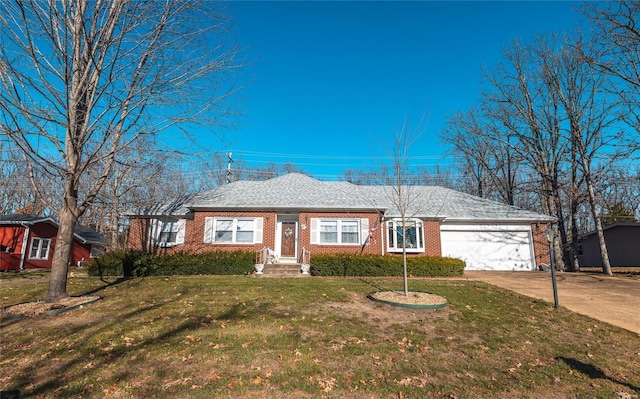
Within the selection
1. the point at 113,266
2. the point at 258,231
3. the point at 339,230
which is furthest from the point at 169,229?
the point at 339,230

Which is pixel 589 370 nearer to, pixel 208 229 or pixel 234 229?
pixel 234 229

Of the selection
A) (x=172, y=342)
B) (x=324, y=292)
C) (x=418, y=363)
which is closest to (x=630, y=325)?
(x=418, y=363)

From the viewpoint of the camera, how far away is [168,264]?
13031 mm

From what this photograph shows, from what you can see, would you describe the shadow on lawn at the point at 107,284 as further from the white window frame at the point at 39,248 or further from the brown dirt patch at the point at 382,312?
the white window frame at the point at 39,248

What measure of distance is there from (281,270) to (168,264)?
4.83m

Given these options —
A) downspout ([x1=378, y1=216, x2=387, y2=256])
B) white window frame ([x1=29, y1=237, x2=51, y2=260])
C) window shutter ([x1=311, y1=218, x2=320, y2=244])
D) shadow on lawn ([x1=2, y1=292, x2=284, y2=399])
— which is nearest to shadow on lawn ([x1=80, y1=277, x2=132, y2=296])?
shadow on lawn ([x1=2, y1=292, x2=284, y2=399])

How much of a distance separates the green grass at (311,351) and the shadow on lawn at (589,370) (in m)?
0.02

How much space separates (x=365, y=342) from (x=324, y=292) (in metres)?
3.76

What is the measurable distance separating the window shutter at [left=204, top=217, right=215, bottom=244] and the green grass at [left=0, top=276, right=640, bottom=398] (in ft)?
25.1

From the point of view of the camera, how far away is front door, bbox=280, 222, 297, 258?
54.1ft

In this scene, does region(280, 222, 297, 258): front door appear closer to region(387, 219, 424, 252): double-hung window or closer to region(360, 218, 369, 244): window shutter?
region(360, 218, 369, 244): window shutter

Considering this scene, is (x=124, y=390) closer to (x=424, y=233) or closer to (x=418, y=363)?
(x=418, y=363)

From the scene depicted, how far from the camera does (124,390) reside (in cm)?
382

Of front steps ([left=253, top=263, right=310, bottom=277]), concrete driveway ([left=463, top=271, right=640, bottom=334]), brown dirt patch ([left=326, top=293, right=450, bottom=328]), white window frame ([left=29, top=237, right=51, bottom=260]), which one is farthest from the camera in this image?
white window frame ([left=29, top=237, right=51, bottom=260])
